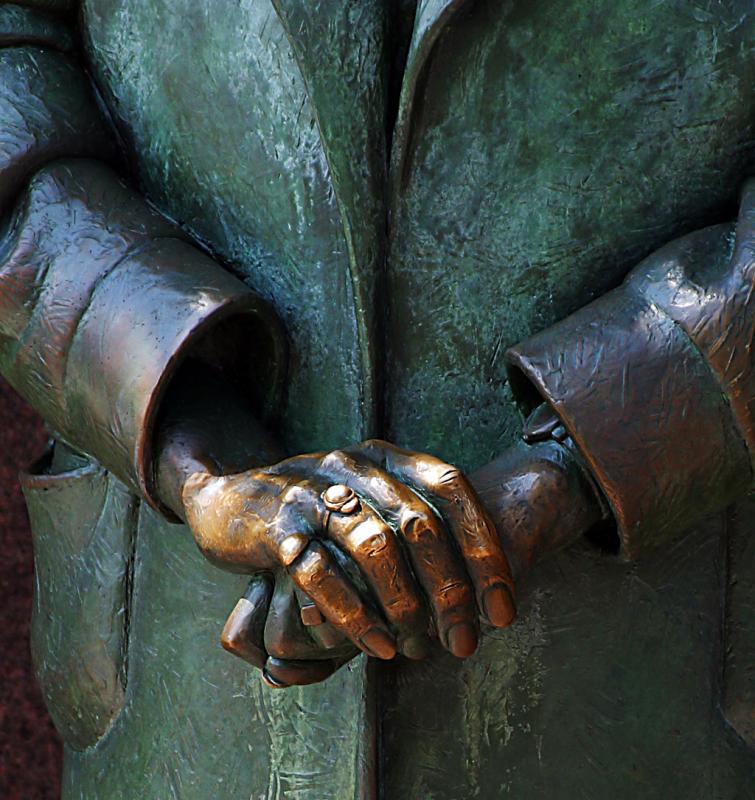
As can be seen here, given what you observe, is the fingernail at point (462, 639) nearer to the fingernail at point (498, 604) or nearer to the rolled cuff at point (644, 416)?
the fingernail at point (498, 604)

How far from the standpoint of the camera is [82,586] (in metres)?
1.62

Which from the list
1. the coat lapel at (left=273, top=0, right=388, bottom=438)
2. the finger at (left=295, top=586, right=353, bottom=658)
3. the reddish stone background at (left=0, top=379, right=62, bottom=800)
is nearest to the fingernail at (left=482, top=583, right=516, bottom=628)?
the finger at (left=295, top=586, right=353, bottom=658)

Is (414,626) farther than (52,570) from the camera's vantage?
No

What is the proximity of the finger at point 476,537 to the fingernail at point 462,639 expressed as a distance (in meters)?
0.02

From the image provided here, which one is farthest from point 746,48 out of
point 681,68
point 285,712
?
point 285,712

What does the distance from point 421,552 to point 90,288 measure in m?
0.39

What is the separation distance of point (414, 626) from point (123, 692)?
44 centimetres

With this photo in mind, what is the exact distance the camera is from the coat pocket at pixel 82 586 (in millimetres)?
1587

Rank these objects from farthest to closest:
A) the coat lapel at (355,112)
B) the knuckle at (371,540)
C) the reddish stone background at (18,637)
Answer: the reddish stone background at (18,637), the coat lapel at (355,112), the knuckle at (371,540)

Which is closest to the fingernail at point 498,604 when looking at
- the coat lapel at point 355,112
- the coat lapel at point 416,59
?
the coat lapel at point 355,112

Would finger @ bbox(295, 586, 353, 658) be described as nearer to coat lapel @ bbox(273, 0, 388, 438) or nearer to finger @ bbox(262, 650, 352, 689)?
finger @ bbox(262, 650, 352, 689)

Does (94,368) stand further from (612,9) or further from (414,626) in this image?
(612,9)

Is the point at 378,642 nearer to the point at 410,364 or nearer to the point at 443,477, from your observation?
the point at 443,477

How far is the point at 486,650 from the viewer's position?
4.71 ft
